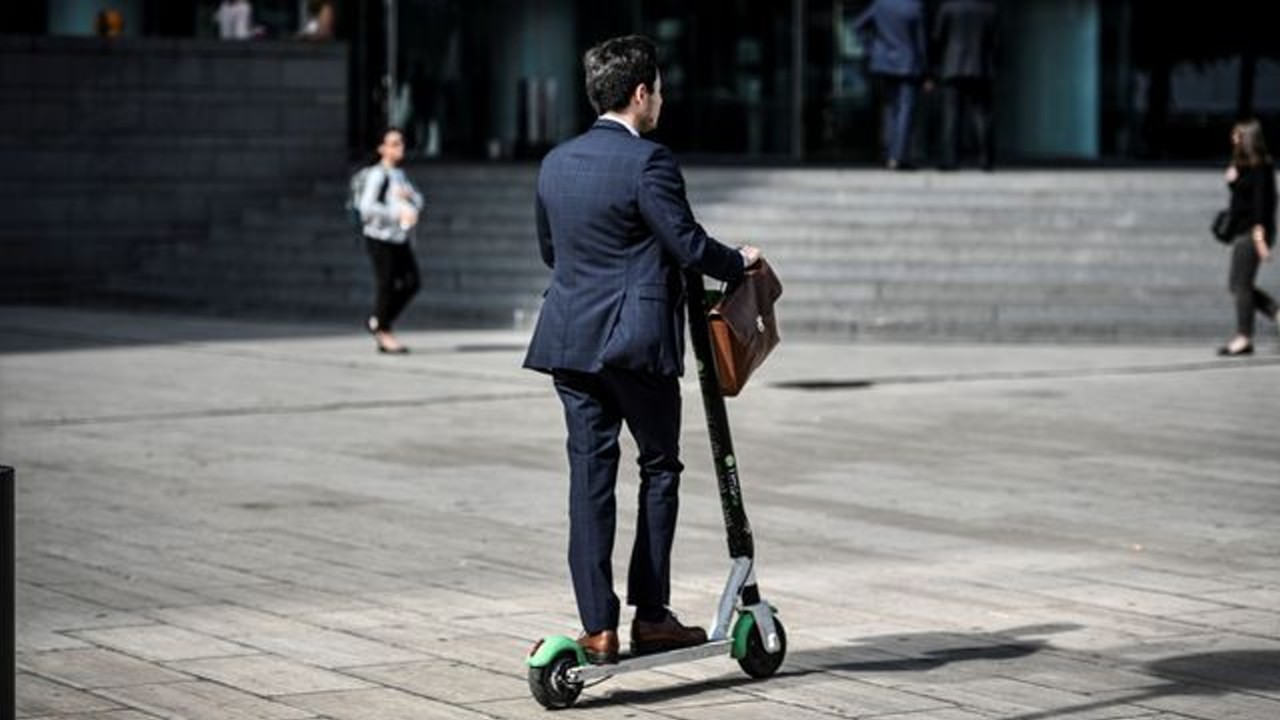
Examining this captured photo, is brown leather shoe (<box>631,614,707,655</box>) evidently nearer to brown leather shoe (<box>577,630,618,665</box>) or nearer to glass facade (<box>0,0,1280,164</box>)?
brown leather shoe (<box>577,630,618,665</box>)

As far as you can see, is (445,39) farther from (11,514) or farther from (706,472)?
(11,514)

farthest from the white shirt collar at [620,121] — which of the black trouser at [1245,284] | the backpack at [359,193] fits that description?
the black trouser at [1245,284]

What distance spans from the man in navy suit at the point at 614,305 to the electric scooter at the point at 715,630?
9cm

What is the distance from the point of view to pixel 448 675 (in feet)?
27.0

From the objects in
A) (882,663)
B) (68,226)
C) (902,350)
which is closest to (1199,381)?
(902,350)

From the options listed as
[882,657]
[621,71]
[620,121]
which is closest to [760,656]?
[882,657]

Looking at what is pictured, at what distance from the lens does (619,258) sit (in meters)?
7.76

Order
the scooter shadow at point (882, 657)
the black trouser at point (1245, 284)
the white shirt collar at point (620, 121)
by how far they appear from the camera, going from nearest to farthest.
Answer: the white shirt collar at point (620, 121) < the scooter shadow at point (882, 657) < the black trouser at point (1245, 284)

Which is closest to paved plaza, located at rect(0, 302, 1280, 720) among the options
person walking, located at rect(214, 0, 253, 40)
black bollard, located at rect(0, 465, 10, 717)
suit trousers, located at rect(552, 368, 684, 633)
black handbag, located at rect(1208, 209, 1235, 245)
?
suit trousers, located at rect(552, 368, 684, 633)

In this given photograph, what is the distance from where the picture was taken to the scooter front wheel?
7598 mm

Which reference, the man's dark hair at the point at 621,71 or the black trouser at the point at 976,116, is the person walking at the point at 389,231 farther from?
the man's dark hair at the point at 621,71

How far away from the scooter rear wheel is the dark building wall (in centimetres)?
2002

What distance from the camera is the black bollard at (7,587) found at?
558 cm

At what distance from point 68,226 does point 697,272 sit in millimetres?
20649
